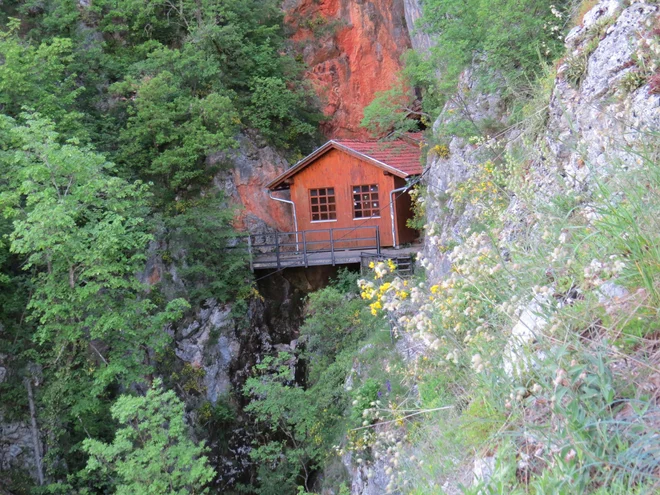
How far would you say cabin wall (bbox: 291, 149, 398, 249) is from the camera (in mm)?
A: 19750

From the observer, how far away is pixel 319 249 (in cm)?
2011

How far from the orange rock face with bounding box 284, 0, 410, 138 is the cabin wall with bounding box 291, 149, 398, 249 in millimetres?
4672

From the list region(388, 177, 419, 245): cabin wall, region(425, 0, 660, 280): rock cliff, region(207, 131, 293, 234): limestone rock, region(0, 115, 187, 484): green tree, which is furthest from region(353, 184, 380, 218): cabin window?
region(425, 0, 660, 280): rock cliff

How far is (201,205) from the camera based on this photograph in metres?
18.3

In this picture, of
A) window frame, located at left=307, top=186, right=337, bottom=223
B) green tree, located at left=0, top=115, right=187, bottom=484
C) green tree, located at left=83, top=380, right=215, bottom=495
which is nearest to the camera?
green tree, located at left=83, top=380, right=215, bottom=495

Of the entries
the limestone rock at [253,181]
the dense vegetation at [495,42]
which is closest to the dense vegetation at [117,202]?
the limestone rock at [253,181]

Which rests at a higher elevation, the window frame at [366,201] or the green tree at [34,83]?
the green tree at [34,83]

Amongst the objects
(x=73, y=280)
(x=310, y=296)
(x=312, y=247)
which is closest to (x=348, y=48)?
(x=312, y=247)

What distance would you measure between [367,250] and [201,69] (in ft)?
27.2

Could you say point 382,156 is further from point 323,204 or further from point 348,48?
point 348,48

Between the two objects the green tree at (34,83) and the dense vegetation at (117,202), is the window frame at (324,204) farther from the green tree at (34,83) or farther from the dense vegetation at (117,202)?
the green tree at (34,83)

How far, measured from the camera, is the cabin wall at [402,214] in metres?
19.8

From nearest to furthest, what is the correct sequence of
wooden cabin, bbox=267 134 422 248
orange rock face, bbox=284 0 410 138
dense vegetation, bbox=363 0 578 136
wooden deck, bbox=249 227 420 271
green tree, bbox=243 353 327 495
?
dense vegetation, bbox=363 0 578 136, green tree, bbox=243 353 327 495, wooden deck, bbox=249 227 420 271, wooden cabin, bbox=267 134 422 248, orange rock face, bbox=284 0 410 138

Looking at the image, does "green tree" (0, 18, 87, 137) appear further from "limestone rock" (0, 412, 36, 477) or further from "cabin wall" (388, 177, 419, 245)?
"cabin wall" (388, 177, 419, 245)
